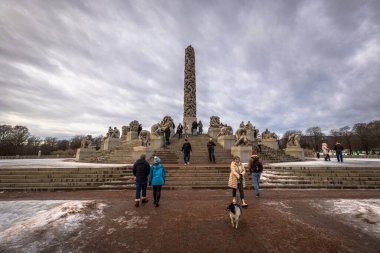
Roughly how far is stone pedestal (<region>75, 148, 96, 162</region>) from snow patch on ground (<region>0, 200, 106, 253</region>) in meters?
13.7

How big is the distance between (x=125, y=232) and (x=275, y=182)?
23.5 ft

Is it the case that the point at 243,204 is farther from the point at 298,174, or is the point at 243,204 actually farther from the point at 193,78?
the point at 193,78

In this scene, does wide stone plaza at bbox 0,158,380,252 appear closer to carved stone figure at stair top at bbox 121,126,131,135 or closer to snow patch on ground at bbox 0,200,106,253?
snow patch on ground at bbox 0,200,106,253

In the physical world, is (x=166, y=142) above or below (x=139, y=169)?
above

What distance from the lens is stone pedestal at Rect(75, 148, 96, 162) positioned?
19062 mm

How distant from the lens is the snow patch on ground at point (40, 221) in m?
3.51

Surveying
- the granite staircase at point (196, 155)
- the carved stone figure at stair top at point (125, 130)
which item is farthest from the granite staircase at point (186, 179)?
Result: the carved stone figure at stair top at point (125, 130)

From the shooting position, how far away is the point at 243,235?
3811 millimetres

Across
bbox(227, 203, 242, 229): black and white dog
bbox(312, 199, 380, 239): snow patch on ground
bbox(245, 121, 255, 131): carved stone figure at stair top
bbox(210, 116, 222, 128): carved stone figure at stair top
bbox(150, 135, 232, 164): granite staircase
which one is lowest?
bbox(312, 199, 380, 239): snow patch on ground

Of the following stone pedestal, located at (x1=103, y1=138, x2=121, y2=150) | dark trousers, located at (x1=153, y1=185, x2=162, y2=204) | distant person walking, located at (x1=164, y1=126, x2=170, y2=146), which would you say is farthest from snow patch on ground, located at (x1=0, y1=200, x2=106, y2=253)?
stone pedestal, located at (x1=103, y1=138, x2=121, y2=150)

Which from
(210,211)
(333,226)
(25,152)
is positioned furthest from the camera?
(25,152)

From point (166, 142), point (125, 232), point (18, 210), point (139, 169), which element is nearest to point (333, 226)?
point (125, 232)

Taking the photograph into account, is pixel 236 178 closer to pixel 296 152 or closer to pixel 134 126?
pixel 296 152

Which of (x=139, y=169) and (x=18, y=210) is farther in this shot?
(x=139, y=169)
